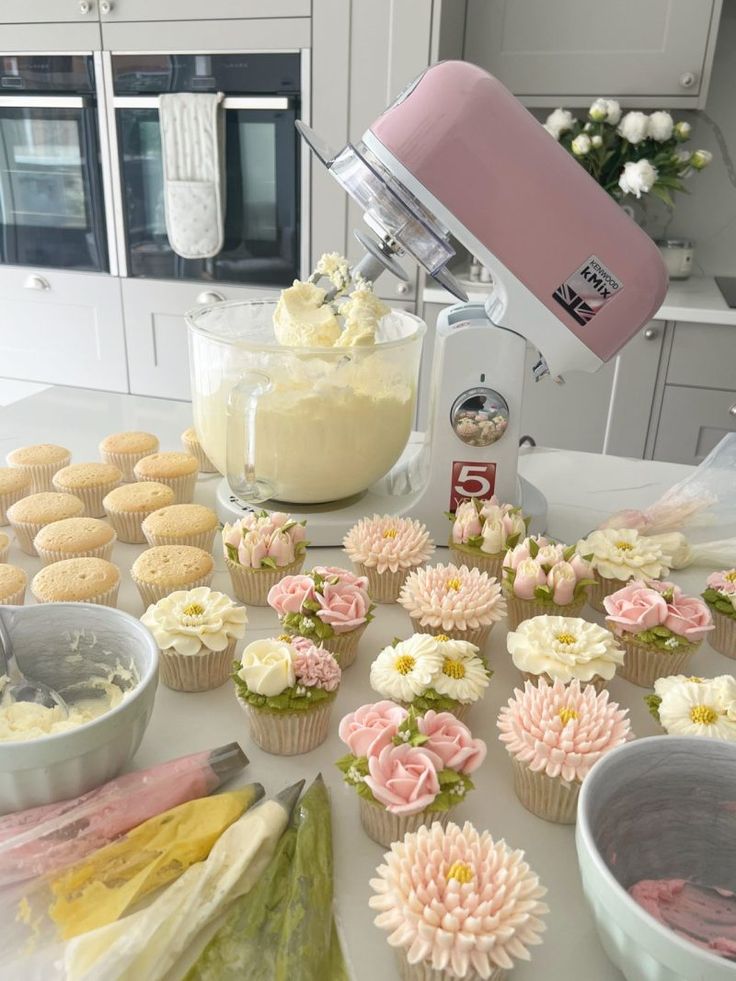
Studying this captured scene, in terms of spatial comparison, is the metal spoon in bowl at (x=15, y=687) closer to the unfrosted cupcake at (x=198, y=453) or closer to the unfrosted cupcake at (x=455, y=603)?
the unfrosted cupcake at (x=455, y=603)

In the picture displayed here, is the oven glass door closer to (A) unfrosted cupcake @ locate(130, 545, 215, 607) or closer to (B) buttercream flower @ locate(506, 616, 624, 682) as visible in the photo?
Result: (A) unfrosted cupcake @ locate(130, 545, 215, 607)

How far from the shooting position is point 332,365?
2.98 ft

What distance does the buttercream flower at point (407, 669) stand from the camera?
0.63 metres

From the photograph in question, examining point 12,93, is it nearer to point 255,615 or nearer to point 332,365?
point 332,365

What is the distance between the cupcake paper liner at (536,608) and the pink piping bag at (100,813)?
1.03ft

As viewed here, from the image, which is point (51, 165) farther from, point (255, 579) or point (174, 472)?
point (255, 579)

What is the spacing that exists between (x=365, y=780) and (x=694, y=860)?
22 centimetres

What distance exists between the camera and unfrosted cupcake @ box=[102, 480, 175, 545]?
0.94 m

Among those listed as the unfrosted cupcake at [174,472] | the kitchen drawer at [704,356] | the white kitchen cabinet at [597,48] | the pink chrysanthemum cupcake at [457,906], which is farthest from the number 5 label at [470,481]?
the white kitchen cabinet at [597,48]

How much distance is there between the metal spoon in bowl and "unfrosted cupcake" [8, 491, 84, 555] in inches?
11.6

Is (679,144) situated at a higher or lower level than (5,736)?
higher

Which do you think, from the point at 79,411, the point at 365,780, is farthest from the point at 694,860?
the point at 79,411

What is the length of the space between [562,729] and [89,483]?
2.16 feet

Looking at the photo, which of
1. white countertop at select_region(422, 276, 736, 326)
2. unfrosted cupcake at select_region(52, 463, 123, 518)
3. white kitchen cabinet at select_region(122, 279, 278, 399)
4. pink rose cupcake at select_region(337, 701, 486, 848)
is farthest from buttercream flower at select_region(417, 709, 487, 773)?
white kitchen cabinet at select_region(122, 279, 278, 399)
